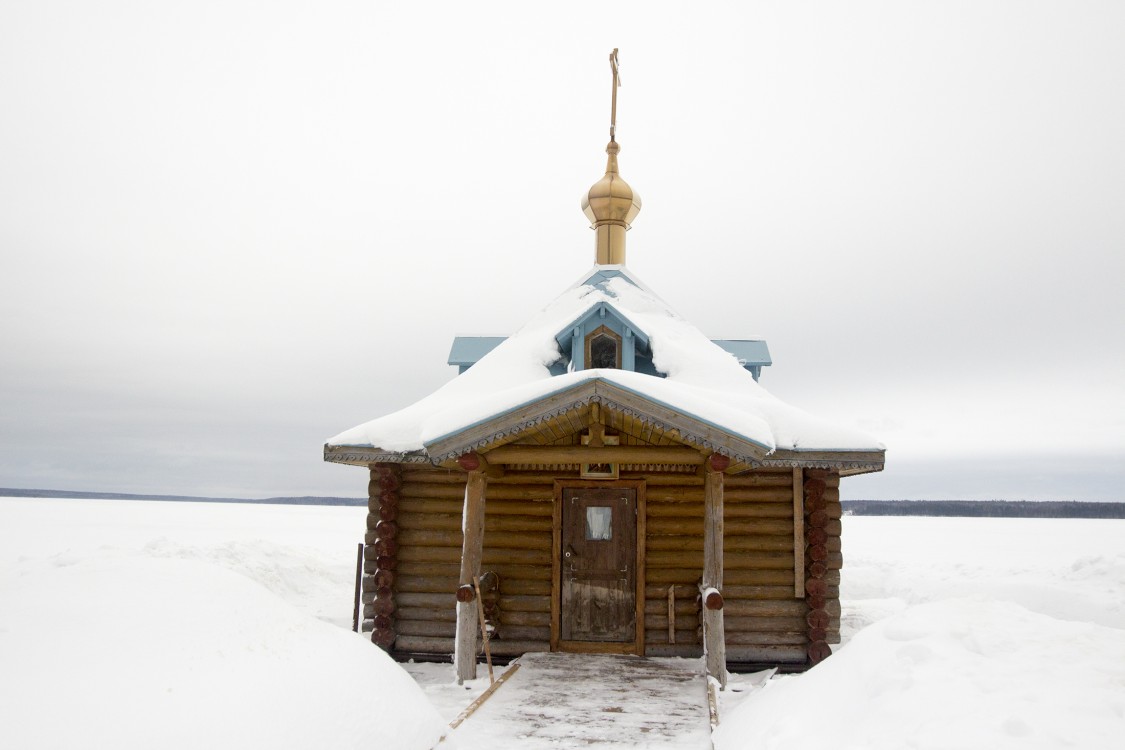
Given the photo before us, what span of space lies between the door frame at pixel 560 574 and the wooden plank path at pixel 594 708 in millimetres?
489

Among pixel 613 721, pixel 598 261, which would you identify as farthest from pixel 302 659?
pixel 598 261

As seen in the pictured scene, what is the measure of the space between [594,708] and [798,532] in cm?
420

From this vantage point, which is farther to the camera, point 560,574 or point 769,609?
point 560,574

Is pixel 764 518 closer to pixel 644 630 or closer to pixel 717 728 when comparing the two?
pixel 644 630

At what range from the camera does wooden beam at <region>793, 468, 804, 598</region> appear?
10.3 metres

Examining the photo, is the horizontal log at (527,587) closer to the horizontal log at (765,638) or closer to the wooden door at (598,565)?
the wooden door at (598,565)

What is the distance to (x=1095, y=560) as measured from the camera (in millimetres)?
22203

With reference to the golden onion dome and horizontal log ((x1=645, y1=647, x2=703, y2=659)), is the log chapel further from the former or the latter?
the golden onion dome

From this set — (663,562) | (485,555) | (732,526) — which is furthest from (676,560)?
(485,555)

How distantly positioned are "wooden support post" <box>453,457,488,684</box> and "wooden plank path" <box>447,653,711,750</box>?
1.85 feet

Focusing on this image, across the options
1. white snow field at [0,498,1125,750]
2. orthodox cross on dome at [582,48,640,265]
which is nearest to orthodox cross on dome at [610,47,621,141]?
orthodox cross on dome at [582,48,640,265]

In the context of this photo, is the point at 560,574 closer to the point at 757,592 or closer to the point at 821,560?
the point at 757,592

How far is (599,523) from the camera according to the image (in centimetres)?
1063

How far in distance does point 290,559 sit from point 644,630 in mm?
13475
